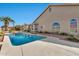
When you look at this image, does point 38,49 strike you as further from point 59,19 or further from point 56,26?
point 59,19

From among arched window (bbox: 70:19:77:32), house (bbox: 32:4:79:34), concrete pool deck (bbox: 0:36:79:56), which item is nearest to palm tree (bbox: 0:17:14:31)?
concrete pool deck (bbox: 0:36:79:56)

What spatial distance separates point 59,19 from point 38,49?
4.09 feet

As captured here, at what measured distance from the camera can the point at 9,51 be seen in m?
5.80

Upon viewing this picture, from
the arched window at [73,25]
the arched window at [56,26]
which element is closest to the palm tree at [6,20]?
the arched window at [56,26]

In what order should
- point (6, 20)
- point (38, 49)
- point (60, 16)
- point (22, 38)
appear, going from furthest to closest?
point (22, 38), point (60, 16), point (6, 20), point (38, 49)

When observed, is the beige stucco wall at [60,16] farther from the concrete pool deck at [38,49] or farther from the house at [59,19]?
the concrete pool deck at [38,49]

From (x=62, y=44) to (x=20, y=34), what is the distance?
1425 millimetres

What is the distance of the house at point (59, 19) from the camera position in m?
6.14

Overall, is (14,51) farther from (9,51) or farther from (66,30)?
(66,30)

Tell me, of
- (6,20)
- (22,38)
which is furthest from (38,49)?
(6,20)

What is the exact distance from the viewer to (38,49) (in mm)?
5871

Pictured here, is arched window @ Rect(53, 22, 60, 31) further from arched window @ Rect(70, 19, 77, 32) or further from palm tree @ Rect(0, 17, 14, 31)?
palm tree @ Rect(0, 17, 14, 31)

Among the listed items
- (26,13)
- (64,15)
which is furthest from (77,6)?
(26,13)

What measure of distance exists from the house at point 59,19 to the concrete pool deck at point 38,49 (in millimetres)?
620
